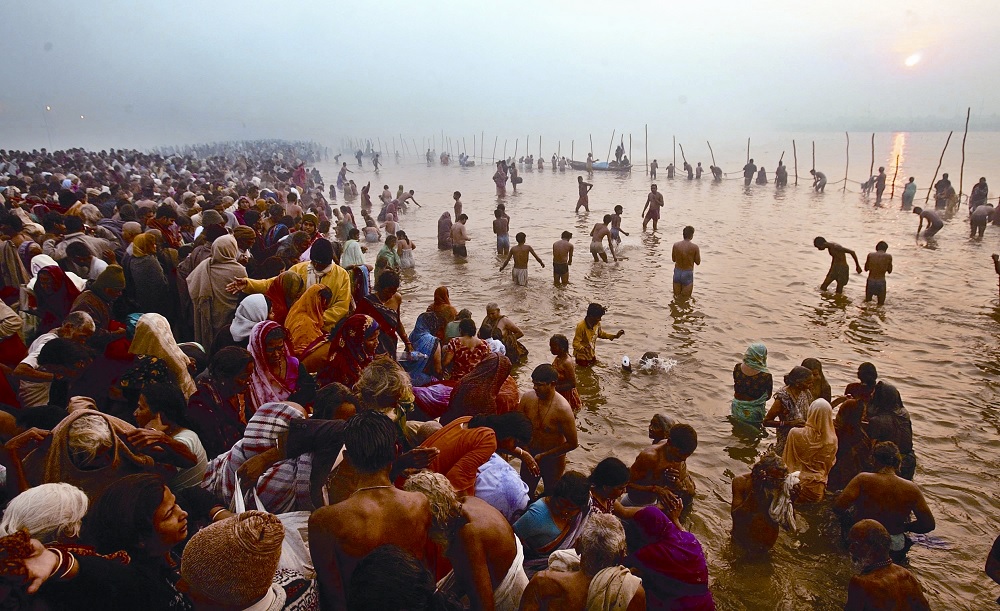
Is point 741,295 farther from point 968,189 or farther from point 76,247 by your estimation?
point 968,189

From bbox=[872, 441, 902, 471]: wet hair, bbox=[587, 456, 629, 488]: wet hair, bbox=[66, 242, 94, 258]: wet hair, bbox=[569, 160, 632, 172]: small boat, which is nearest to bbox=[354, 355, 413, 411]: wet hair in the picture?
bbox=[587, 456, 629, 488]: wet hair

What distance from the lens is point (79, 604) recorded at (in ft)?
5.77

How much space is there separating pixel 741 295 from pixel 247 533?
1061cm

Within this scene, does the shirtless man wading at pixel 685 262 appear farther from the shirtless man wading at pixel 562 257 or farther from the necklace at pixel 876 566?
the necklace at pixel 876 566

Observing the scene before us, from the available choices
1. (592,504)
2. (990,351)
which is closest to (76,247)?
(592,504)

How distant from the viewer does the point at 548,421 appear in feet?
14.5

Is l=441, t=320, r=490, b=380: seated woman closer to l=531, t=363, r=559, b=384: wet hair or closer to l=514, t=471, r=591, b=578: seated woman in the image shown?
l=531, t=363, r=559, b=384: wet hair

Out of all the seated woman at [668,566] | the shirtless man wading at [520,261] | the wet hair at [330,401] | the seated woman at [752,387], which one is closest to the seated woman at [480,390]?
the wet hair at [330,401]

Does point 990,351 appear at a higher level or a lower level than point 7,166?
lower

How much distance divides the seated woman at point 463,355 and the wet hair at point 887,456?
3.18m

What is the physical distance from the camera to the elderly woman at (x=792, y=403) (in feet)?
16.2

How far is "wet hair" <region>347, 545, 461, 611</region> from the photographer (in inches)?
67.7

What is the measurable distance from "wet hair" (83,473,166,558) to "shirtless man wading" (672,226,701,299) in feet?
30.1

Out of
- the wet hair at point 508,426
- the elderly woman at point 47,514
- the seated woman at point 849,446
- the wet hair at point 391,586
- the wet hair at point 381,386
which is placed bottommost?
the seated woman at point 849,446
